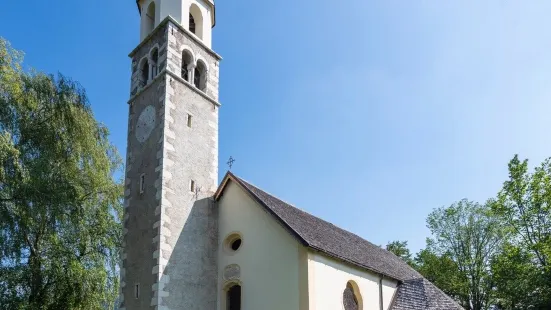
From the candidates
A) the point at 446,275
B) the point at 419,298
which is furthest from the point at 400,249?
the point at 419,298

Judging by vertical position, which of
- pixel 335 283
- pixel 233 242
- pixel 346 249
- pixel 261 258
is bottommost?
pixel 335 283

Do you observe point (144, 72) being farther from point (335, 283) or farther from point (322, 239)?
point (335, 283)

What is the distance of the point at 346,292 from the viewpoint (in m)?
15.8

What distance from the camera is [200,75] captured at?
18766 mm

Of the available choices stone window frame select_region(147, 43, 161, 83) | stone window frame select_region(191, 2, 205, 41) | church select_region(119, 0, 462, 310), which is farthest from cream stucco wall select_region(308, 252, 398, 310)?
stone window frame select_region(191, 2, 205, 41)

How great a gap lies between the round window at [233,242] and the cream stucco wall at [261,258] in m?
0.15

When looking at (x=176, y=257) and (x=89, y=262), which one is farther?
(x=89, y=262)

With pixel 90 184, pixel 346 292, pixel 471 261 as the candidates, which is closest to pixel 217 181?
pixel 90 184

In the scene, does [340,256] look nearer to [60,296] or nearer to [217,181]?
[217,181]

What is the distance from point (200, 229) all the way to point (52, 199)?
16.1 feet

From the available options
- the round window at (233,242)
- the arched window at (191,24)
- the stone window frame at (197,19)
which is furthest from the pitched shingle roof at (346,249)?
the arched window at (191,24)

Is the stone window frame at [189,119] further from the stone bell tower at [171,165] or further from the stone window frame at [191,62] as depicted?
the stone window frame at [191,62]

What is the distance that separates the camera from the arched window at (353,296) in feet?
52.0

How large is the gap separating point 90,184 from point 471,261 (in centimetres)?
2759
